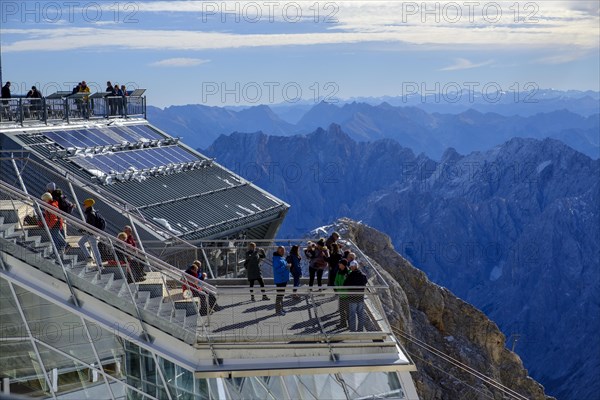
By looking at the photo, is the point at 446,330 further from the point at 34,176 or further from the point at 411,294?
the point at 34,176

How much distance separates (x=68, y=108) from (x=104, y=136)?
286 cm

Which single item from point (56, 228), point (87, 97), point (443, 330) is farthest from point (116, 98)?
point (56, 228)

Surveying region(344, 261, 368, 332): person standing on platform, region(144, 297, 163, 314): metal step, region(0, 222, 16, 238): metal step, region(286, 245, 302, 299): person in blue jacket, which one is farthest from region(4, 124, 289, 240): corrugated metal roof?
region(344, 261, 368, 332): person standing on platform

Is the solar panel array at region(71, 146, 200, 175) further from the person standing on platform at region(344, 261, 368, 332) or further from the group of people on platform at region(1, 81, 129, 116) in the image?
the person standing on platform at region(344, 261, 368, 332)

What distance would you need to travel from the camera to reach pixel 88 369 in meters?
21.9

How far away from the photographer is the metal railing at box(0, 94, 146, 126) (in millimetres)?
41531

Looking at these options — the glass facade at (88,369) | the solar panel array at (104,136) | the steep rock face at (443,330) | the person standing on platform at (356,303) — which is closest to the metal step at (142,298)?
the glass facade at (88,369)

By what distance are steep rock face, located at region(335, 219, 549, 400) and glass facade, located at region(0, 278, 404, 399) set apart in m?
23.0

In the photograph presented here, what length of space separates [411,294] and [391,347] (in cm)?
3201

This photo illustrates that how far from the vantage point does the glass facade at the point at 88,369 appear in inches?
854

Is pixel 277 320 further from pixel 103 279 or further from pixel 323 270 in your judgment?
pixel 323 270

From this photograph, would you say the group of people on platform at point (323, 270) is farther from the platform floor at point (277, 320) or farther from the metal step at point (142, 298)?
the metal step at point (142, 298)

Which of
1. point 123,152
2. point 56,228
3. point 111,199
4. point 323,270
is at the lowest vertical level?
point 323,270

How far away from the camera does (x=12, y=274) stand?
21.7 m
